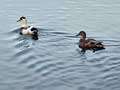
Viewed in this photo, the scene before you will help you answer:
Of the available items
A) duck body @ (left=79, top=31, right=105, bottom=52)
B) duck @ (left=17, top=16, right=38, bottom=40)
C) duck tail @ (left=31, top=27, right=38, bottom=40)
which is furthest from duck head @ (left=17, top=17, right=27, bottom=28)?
duck body @ (left=79, top=31, right=105, bottom=52)

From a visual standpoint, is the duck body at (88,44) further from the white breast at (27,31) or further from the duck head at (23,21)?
the duck head at (23,21)

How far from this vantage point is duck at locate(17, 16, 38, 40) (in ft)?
66.5

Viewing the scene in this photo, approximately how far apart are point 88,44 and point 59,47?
4.04ft

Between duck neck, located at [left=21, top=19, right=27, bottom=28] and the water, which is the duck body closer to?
the water

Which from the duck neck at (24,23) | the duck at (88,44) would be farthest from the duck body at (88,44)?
the duck neck at (24,23)

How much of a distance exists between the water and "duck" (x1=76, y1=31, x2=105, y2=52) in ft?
0.79

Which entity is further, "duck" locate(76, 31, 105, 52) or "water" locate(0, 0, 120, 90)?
"duck" locate(76, 31, 105, 52)

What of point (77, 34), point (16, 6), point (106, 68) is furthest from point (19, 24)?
point (106, 68)

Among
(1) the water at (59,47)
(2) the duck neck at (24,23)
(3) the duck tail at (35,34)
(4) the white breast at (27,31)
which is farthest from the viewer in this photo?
(2) the duck neck at (24,23)

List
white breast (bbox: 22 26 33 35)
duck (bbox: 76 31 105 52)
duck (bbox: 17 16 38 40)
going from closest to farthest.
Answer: duck (bbox: 76 31 105 52) → duck (bbox: 17 16 38 40) → white breast (bbox: 22 26 33 35)

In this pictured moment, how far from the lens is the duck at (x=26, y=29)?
20.3m

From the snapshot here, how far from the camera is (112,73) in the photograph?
15891 millimetres

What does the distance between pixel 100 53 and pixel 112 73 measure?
2.29 meters

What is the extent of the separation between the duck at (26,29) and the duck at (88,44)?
209cm
